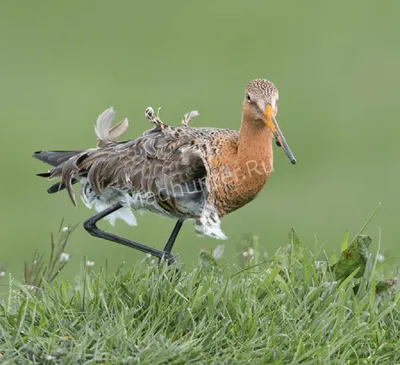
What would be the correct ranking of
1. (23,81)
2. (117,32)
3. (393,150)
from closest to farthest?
1. (393,150)
2. (23,81)
3. (117,32)

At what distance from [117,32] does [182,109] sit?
3.71m

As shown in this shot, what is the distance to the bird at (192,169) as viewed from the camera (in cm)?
727

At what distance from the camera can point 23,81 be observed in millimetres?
16797

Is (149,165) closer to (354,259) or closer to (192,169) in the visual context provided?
(192,169)

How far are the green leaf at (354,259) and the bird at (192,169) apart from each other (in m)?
0.65

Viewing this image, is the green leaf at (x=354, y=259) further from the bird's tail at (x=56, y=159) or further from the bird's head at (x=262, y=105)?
the bird's tail at (x=56, y=159)

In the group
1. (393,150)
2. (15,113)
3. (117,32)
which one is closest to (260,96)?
(393,150)

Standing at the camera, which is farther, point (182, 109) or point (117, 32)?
point (117, 32)

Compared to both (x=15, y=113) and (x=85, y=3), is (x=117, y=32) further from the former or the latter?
(x=15, y=113)

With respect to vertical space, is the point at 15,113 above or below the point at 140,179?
below

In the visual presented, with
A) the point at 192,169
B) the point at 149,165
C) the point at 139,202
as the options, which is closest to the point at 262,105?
the point at 192,169

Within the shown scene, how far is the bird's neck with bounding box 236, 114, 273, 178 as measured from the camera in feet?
23.9

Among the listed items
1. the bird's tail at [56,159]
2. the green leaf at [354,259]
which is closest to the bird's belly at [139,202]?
the bird's tail at [56,159]

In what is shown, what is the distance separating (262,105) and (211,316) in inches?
54.5
